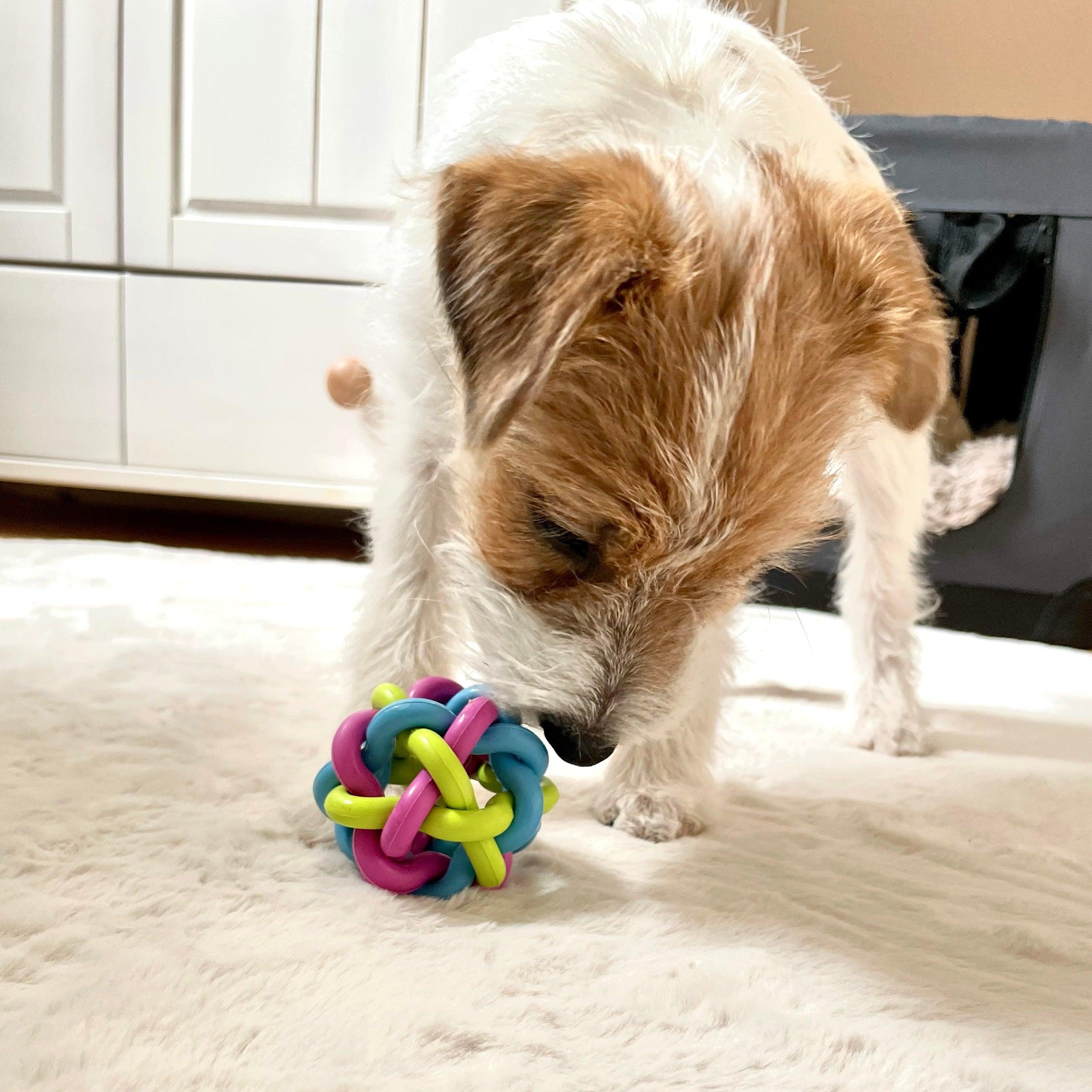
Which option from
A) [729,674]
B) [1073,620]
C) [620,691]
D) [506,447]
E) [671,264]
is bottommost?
[1073,620]

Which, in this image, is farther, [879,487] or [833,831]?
[879,487]

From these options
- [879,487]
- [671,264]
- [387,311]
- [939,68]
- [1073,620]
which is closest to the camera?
[671,264]

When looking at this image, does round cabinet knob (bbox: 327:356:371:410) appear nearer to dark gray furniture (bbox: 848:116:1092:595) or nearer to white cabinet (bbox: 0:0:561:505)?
white cabinet (bbox: 0:0:561:505)

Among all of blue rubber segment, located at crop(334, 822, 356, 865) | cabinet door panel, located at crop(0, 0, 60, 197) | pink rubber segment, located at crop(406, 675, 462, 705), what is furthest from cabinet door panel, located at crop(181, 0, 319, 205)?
blue rubber segment, located at crop(334, 822, 356, 865)

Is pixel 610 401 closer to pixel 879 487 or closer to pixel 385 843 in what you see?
pixel 385 843

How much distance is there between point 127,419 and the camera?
312 cm

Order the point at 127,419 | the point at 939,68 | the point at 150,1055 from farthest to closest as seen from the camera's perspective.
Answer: the point at 939,68
the point at 127,419
the point at 150,1055

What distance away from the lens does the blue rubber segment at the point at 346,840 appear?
1.27m

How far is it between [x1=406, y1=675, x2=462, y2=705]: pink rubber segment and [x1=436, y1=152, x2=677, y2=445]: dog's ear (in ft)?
1.07

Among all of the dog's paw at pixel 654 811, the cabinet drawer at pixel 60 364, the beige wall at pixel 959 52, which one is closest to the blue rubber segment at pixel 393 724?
the dog's paw at pixel 654 811

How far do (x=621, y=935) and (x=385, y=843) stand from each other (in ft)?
0.95

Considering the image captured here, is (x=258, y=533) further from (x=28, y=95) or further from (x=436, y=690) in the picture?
(x=436, y=690)

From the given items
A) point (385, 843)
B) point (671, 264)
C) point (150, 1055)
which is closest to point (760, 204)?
point (671, 264)

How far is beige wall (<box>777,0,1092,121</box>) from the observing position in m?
3.49
